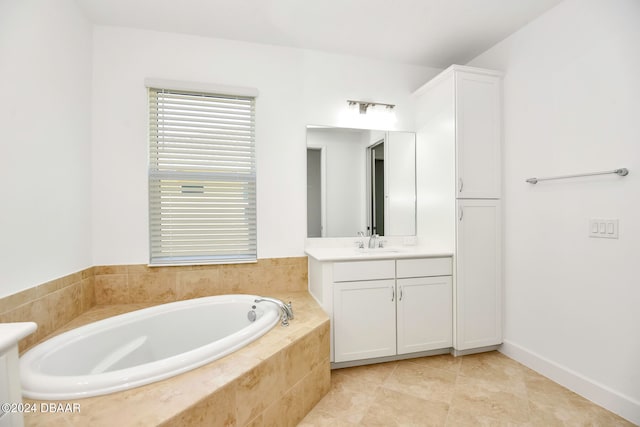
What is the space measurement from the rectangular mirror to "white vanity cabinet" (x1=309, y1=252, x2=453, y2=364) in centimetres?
54

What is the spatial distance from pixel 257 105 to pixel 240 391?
80.5 inches

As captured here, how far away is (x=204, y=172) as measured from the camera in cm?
235

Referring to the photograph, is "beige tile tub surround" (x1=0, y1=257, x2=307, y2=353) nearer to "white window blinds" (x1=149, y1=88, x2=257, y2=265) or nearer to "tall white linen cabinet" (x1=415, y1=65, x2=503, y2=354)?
"white window blinds" (x1=149, y1=88, x2=257, y2=265)

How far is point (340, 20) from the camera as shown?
214 cm

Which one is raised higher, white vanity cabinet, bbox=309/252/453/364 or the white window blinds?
the white window blinds

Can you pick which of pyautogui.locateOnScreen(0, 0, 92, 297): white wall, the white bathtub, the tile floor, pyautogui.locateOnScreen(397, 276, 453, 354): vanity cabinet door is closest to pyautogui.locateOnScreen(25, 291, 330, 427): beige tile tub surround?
the white bathtub

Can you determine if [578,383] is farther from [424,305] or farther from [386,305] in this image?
[386,305]

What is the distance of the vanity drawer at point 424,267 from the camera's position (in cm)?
218

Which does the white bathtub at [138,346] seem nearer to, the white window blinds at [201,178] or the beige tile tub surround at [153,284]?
the beige tile tub surround at [153,284]

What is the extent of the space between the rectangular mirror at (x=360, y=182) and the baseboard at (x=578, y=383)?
3.90 ft

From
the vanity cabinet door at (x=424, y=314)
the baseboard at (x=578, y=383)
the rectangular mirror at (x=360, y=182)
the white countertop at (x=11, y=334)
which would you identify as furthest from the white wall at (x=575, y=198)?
the white countertop at (x=11, y=334)

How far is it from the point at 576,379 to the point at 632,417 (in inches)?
11.3

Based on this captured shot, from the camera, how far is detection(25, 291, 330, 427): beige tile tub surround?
97 centimetres

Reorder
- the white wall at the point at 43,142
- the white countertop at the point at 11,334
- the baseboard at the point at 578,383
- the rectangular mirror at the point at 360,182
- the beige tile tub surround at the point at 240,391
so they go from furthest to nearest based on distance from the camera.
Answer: the rectangular mirror at the point at 360,182
the baseboard at the point at 578,383
the white wall at the point at 43,142
the beige tile tub surround at the point at 240,391
the white countertop at the point at 11,334
